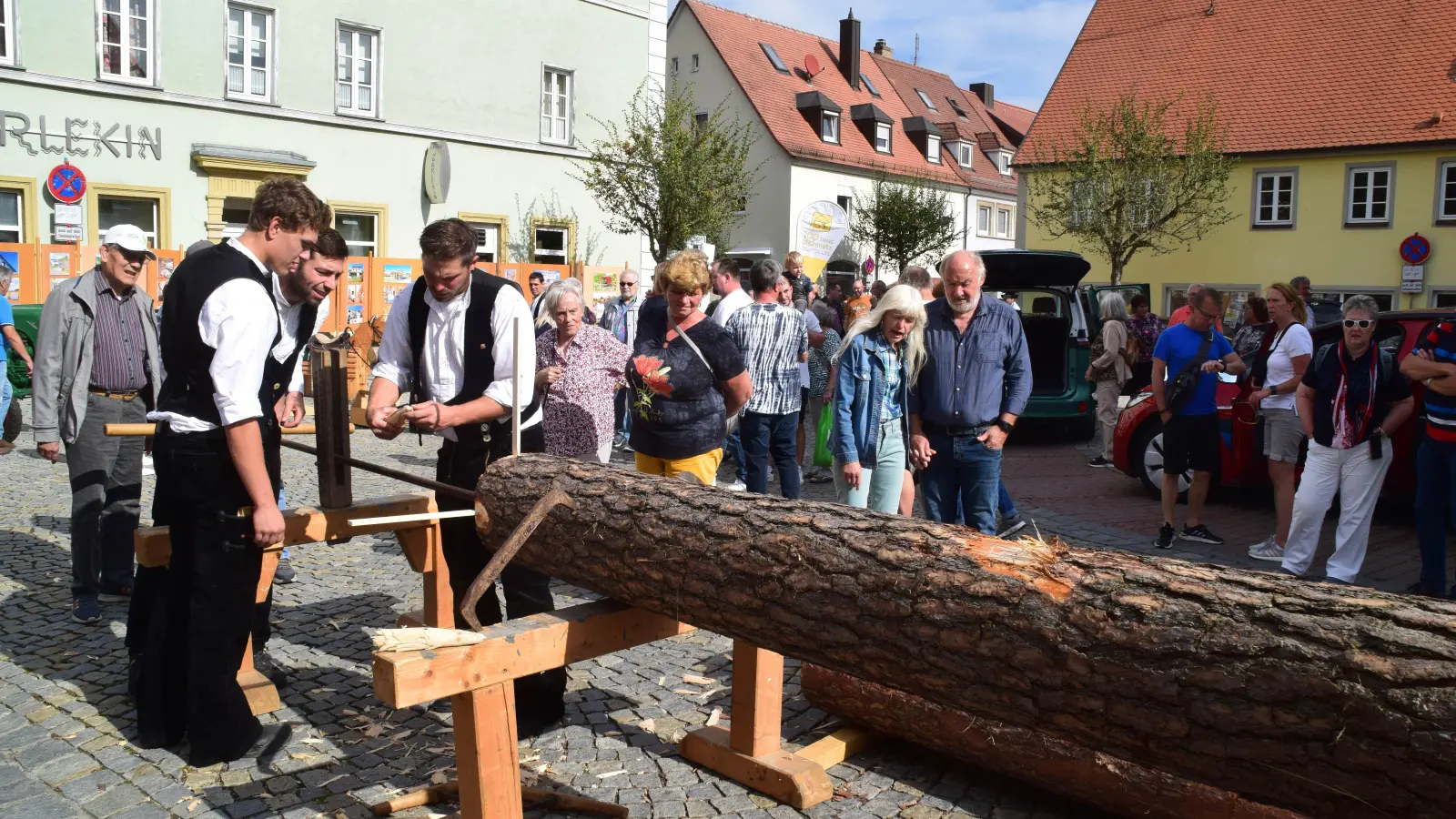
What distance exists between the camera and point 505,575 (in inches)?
165

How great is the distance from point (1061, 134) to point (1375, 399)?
2705cm

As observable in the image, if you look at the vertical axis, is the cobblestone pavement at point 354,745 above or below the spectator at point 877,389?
below

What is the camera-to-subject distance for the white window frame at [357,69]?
19.5 meters

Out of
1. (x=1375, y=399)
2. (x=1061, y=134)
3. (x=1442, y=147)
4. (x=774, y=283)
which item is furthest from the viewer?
(x=1061, y=134)

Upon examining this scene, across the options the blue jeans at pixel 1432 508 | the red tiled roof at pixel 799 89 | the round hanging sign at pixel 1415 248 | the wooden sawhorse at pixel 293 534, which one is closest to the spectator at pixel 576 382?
the wooden sawhorse at pixel 293 534

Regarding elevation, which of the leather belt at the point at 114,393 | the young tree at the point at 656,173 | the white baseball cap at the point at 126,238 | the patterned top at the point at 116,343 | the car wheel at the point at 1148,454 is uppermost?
the young tree at the point at 656,173

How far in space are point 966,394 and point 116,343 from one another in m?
4.15

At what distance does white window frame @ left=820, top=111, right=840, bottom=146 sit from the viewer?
131 feet

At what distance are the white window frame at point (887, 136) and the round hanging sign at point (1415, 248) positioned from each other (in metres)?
20.8

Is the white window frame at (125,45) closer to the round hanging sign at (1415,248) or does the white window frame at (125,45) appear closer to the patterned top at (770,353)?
the patterned top at (770,353)

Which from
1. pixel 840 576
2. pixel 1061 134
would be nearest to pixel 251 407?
pixel 840 576

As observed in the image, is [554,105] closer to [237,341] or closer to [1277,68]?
[1277,68]

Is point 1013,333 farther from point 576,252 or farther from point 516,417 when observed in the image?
point 576,252

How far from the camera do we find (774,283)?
24.4 feet
